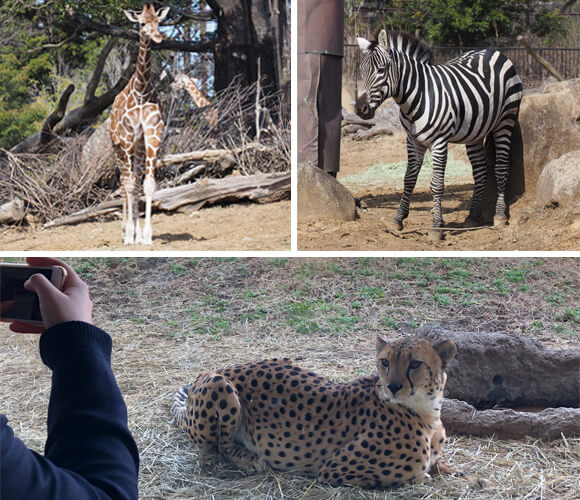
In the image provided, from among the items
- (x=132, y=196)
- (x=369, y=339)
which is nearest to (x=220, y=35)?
(x=132, y=196)

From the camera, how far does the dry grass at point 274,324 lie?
2729 mm

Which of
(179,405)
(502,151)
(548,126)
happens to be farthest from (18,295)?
(548,126)

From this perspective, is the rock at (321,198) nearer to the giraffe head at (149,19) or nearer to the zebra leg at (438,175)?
the zebra leg at (438,175)

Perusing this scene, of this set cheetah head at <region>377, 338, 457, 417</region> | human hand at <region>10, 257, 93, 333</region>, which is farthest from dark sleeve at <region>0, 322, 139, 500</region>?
cheetah head at <region>377, 338, 457, 417</region>

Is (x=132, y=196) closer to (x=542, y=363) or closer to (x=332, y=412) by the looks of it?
(x=332, y=412)

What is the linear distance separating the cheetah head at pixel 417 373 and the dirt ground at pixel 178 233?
4.41 feet

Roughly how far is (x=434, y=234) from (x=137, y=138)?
1.79 meters

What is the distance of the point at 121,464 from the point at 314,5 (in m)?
2.90

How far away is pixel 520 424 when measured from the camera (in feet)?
9.24

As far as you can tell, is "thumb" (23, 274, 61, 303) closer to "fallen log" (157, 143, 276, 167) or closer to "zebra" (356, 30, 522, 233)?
"zebra" (356, 30, 522, 233)

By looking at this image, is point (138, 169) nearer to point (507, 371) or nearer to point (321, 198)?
point (321, 198)

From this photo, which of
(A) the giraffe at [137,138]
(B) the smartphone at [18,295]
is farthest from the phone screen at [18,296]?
(A) the giraffe at [137,138]

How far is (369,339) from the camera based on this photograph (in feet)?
12.3

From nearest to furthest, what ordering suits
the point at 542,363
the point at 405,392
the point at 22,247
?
1. the point at 405,392
2. the point at 542,363
3. the point at 22,247
